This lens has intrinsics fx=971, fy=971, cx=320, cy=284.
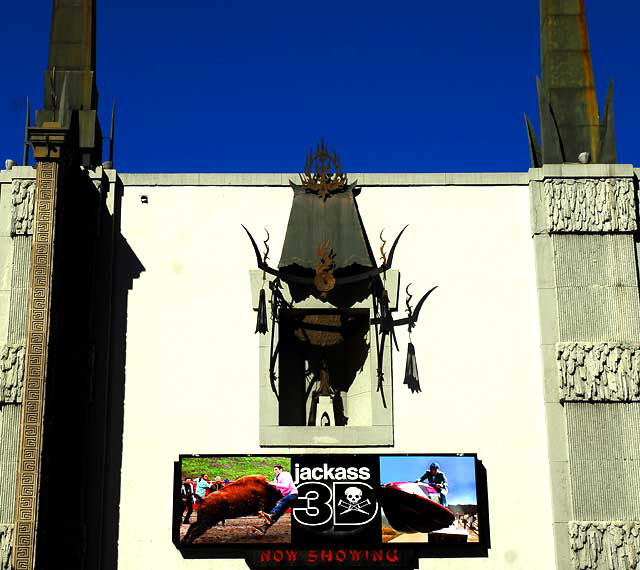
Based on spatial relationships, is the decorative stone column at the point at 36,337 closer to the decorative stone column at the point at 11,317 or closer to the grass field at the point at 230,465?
the decorative stone column at the point at 11,317

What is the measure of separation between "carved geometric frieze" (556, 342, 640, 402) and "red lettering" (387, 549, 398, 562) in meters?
4.00

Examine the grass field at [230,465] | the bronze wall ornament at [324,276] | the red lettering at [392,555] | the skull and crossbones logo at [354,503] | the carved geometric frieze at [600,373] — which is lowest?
the red lettering at [392,555]

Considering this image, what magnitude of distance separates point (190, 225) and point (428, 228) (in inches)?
177

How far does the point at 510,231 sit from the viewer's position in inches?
723

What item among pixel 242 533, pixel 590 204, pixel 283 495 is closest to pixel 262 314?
pixel 283 495

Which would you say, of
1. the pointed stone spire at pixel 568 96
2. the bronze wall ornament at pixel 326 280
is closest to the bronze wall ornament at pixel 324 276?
the bronze wall ornament at pixel 326 280

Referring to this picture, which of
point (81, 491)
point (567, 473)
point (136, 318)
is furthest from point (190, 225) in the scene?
point (567, 473)

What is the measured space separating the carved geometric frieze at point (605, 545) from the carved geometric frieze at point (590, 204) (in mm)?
5318

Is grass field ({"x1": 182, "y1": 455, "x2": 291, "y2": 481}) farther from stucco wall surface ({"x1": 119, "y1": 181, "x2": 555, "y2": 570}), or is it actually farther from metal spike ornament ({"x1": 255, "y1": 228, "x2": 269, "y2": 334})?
metal spike ornament ({"x1": 255, "y1": 228, "x2": 269, "y2": 334})

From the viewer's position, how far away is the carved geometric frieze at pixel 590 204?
18.0 m

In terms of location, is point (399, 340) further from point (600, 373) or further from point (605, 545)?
point (605, 545)

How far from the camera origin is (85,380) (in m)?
17.1

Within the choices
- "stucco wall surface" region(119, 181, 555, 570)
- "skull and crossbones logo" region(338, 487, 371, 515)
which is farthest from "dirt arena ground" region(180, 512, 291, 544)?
"skull and crossbones logo" region(338, 487, 371, 515)

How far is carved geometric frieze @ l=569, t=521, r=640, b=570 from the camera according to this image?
1647 centimetres
